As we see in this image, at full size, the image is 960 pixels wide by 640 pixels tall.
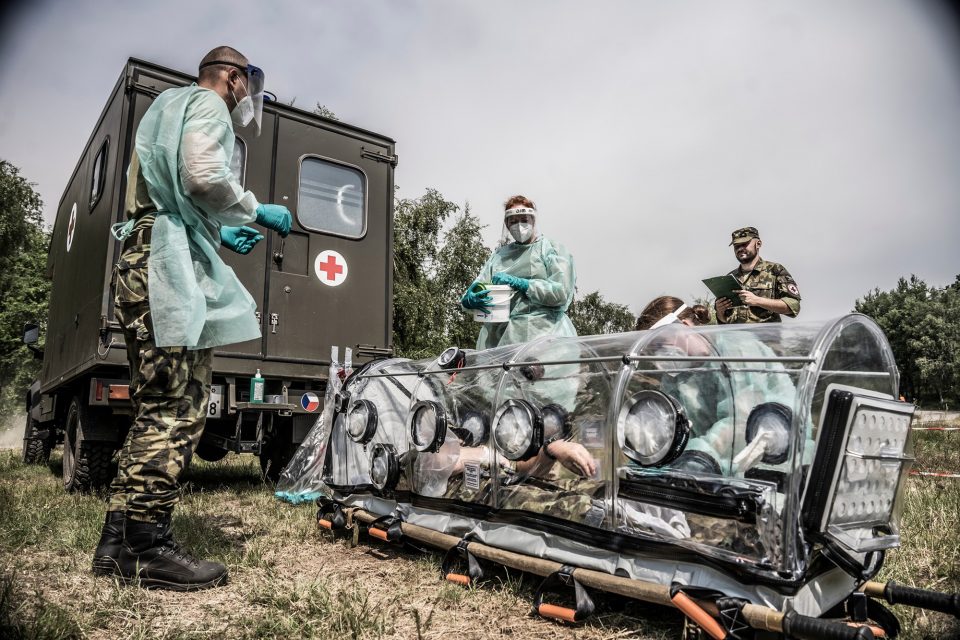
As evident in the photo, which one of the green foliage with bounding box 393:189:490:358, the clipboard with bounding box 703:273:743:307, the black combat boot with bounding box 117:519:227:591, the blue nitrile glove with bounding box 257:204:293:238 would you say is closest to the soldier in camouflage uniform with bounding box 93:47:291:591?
the black combat boot with bounding box 117:519:227:591

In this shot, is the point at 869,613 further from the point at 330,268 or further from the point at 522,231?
the point at 330,268

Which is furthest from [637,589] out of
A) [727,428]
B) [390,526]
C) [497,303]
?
[497,303]

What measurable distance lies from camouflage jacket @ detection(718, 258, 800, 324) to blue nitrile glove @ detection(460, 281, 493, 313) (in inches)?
69.5

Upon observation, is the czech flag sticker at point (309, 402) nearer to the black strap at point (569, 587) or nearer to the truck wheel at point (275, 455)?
the truck wheel at point (275, 455)

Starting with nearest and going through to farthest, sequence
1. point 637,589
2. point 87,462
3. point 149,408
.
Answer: point 637,589 < point 149,408 < point 87,462

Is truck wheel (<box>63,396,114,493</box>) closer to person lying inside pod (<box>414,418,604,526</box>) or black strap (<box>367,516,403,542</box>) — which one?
black strap (<box>367,516,403,542</box>)

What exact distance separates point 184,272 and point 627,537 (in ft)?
7.52

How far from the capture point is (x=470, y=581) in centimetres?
286

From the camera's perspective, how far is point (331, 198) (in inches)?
244

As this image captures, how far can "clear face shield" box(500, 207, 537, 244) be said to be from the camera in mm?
4875

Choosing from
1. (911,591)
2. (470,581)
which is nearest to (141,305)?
(470,581)

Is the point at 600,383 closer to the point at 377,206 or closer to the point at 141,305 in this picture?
the point at 141,305

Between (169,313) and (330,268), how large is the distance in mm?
3112

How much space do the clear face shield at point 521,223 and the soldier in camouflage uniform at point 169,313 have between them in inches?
84.4
